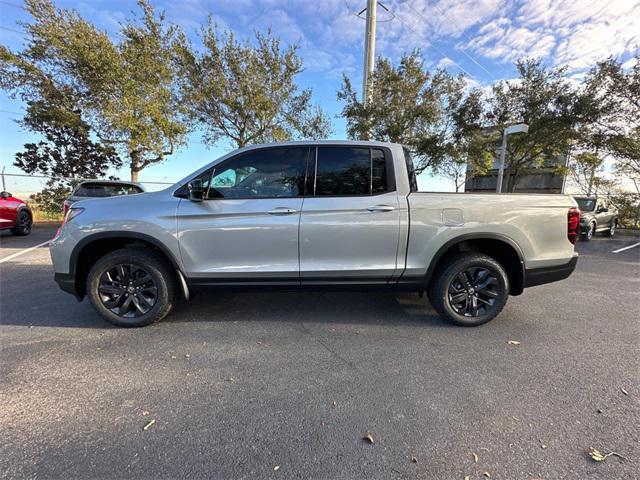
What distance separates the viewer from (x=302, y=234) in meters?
3.11

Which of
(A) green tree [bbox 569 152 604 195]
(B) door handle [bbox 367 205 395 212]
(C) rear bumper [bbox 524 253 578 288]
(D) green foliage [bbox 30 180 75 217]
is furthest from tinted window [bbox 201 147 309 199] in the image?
(A) green tree [bbox 569 152 604 195]

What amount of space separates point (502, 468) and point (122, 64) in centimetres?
1413

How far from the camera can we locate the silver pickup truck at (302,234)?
3.11 meters

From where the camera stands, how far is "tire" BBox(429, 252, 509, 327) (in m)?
3.31

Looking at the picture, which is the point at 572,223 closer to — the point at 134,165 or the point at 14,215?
the point at 14,215

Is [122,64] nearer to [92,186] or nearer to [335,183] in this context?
[92,186]

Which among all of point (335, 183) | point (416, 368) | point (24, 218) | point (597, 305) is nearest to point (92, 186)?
point (24, 218)

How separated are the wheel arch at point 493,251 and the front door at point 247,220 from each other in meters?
1.54

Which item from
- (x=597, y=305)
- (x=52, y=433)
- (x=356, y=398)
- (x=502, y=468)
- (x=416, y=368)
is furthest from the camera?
(x=597, y=305)

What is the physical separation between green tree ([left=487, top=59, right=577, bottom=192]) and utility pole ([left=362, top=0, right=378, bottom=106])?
5.13 meters

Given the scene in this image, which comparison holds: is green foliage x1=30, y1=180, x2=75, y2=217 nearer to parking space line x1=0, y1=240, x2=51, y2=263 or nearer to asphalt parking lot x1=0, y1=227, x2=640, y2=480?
parking space line x1=0, y1=240, x2=51, y2=263

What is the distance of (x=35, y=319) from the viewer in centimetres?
349

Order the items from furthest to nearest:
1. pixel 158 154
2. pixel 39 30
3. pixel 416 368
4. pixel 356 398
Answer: pixel 158 154, pixel 39 30, pixel 416 368, pixel 356 398

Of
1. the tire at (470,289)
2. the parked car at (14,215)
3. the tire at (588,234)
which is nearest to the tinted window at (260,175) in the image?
the tire at (470,289)
